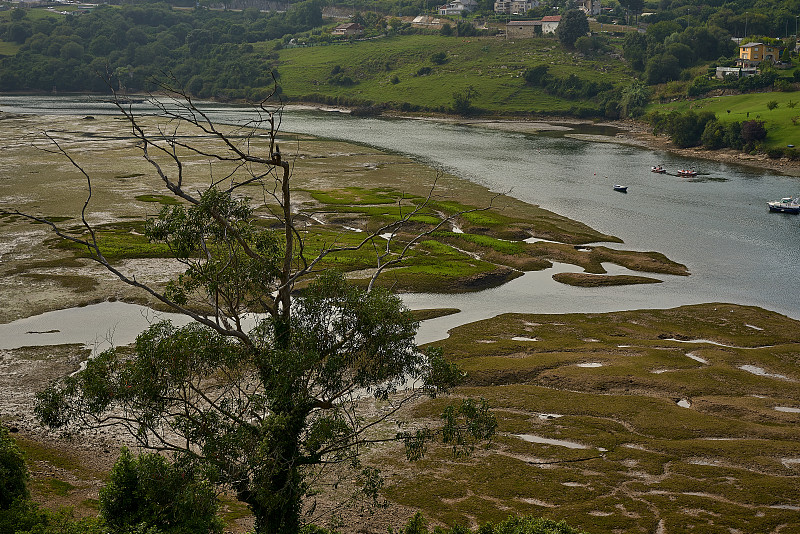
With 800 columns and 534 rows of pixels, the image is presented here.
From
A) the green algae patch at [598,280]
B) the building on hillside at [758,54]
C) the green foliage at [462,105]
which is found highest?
the building on hillside at [758,54]

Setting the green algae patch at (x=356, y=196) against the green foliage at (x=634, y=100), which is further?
the green foliage at (x=634, y=100)

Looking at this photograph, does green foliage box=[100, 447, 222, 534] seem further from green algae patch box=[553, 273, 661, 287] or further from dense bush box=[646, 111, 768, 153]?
dense bush box=[646, 111, 768, 153]

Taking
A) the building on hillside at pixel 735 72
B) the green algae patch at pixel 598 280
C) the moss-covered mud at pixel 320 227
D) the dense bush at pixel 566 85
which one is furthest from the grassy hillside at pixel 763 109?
the green algae patch at pixel 598 280

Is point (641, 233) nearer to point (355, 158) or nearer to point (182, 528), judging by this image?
point (355, 158)

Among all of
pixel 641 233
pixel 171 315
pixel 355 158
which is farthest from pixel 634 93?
pixel 171 315

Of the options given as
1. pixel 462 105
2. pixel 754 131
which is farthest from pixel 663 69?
pixel 754 131

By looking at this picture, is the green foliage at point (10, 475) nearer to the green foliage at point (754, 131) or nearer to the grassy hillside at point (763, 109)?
the grassy hillside at point (763, 109)

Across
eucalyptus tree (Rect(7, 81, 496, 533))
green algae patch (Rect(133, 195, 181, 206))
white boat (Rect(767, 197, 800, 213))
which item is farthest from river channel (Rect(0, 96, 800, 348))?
green algae patch (Rect(133, 195, 181, 206))

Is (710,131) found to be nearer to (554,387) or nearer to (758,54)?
(758,54)
